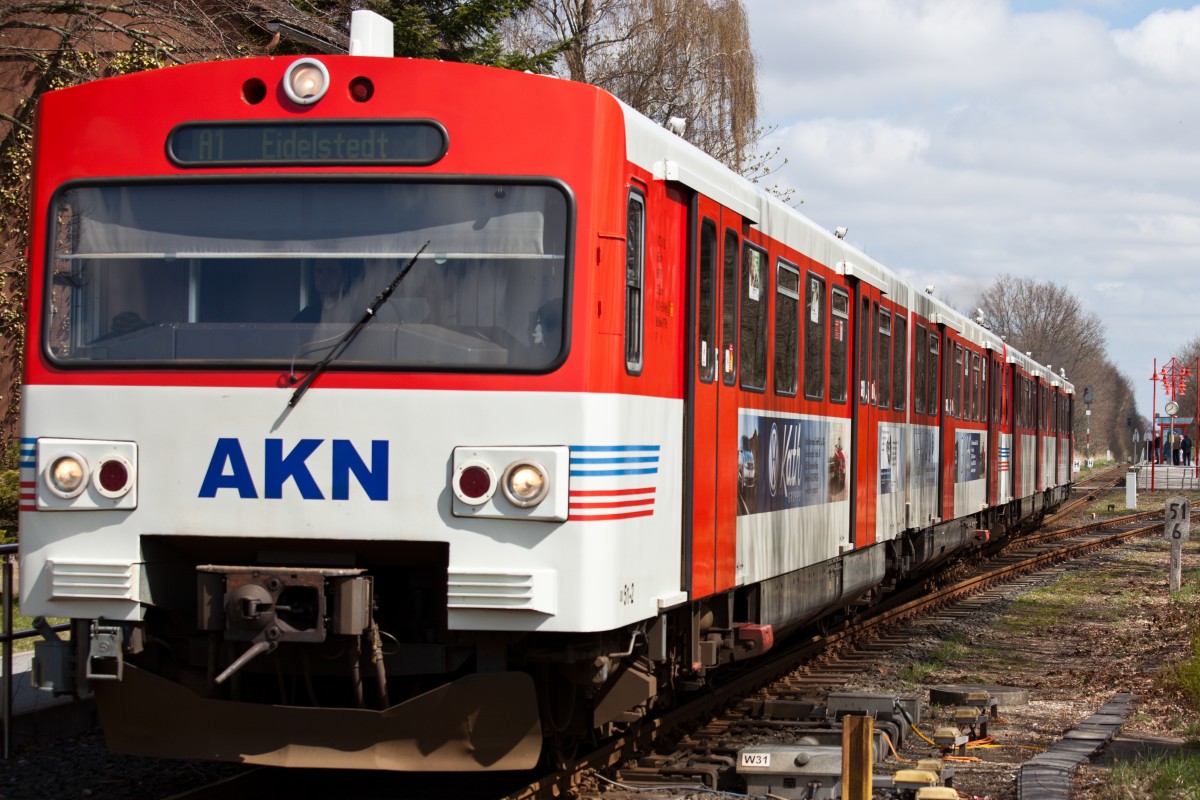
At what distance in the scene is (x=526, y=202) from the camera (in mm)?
6520

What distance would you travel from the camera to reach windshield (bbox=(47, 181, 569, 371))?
6.46 m

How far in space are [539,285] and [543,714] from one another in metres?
1.91

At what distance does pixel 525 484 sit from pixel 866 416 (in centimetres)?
681

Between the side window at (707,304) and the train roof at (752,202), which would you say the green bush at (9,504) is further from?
the side window at (707,304)

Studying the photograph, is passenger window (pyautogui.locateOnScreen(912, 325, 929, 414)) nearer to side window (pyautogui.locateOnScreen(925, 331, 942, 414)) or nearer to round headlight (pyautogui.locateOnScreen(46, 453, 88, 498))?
side window (pyautogui.locateOnScreen(925, 331, 942, 414))

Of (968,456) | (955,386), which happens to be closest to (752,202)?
(955,386)

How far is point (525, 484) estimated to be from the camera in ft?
20.6

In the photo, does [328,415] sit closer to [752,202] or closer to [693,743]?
[752,202]

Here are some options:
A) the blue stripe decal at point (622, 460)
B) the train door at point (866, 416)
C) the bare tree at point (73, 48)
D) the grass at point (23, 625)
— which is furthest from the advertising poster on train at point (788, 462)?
the bare tree at point (73, 48)

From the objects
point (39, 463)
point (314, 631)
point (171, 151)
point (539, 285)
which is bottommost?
point (314, 631)

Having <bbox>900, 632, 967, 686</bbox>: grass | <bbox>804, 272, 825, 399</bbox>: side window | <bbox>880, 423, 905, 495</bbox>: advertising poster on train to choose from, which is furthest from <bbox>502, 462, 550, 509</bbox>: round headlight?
<bbox>880, 423, 905, 495</bbox>: advertising poster on train

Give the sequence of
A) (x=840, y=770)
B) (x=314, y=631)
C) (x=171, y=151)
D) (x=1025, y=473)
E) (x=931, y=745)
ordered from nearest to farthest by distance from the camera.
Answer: (x=314, y=631)
(x=171, y=151)
(x=840, y=770)
(x=931, y=745)
(x=1025, y=473)

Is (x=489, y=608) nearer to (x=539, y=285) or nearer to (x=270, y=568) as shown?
(x=270, y=568)

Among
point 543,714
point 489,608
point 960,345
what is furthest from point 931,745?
point 960,345
